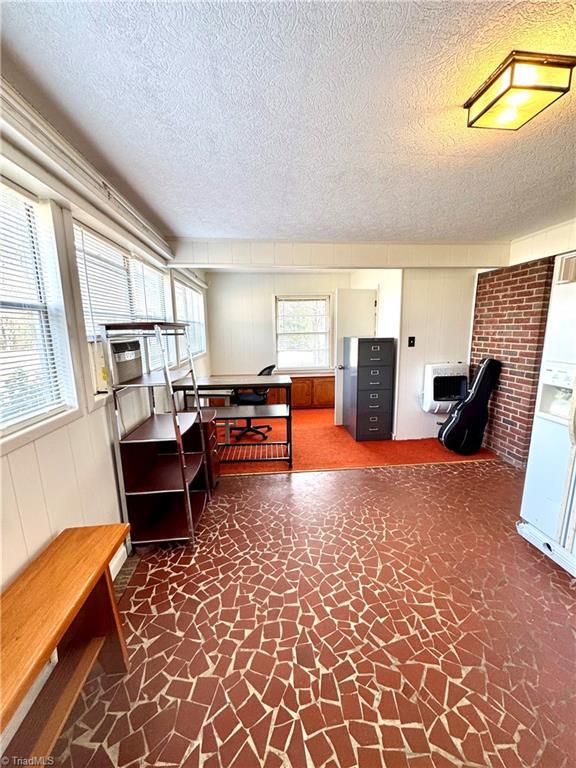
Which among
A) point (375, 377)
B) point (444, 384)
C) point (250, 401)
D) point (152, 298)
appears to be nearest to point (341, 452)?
point (375, 377)

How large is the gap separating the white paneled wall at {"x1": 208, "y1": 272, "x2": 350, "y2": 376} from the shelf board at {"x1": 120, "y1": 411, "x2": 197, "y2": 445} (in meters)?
3.22

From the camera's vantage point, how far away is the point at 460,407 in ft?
11.3

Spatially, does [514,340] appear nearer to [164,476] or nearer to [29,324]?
[164,476]

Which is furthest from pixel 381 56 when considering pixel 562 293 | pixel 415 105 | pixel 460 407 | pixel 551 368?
pixel 460 407

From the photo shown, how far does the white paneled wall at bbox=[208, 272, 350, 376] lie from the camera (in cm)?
543

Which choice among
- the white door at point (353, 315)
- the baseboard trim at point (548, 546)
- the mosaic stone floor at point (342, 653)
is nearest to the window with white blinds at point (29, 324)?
the mosaic stone floor at point (342, 653)

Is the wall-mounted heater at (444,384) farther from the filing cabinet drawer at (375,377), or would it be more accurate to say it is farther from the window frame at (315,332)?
the window frame at (315,332)

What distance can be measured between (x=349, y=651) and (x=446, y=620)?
549mm

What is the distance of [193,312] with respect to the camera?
4.49 m

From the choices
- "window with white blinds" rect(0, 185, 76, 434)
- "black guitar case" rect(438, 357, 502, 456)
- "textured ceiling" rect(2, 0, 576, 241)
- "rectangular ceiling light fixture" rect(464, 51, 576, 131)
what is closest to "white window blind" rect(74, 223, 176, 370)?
"window with white blinds" rect(0, 185, 76, 434)

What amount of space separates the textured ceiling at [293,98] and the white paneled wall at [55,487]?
1.43 metres

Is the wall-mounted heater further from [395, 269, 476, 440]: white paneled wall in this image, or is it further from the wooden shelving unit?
the wooden shelving unit

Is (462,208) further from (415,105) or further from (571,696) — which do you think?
(571,696)

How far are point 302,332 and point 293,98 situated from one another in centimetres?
455
